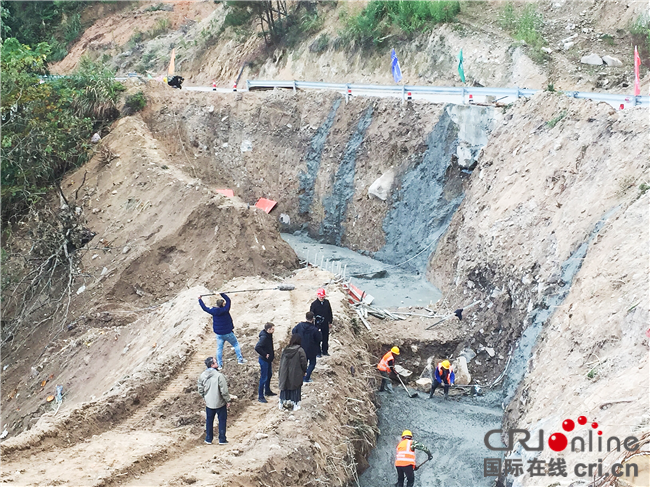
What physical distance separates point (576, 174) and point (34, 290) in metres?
14.4

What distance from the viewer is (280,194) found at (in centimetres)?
2458

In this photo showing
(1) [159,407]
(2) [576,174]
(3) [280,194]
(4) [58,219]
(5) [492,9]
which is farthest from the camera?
(5) [492,9]

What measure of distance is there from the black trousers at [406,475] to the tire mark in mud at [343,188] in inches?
492

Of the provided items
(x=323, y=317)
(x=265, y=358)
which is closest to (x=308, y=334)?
(x=265, y=358)

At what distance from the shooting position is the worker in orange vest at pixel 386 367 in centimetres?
1477

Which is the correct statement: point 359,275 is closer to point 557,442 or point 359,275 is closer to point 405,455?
point 405,455

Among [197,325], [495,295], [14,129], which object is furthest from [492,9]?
[197,325]

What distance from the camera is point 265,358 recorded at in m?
10.7

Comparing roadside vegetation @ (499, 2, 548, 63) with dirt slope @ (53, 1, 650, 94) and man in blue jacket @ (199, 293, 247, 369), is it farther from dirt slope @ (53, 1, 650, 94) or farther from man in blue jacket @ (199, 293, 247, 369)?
man in blue jacket @ (199, 293, 247, 369)

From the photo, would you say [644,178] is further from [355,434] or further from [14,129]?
[14,129]

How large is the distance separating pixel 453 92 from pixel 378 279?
21.1 feet

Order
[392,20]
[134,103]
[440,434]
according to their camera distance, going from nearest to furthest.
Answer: [440,434] → [134,103] → [392,20]

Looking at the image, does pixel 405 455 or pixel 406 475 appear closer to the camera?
pixel 405 455

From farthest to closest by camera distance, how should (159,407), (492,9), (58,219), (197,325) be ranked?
(492,9), (58,219), (197,325), (159,407)
